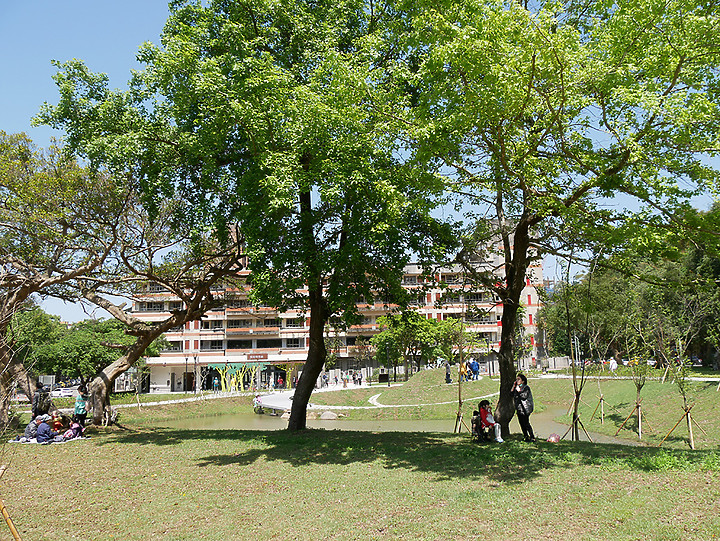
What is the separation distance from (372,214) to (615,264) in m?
5.62

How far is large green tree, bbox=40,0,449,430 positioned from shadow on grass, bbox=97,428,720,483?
113 inches

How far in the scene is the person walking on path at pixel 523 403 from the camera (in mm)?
11797

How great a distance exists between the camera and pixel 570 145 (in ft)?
33.3

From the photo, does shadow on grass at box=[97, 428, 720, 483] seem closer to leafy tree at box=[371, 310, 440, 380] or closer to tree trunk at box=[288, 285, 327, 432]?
tree trunk at box=[288, 285, 327, 432]

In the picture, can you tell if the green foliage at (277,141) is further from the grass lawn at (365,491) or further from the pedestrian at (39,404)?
the pedestrian at (39,404)

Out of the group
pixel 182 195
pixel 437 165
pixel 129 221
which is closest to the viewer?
pixel 437 165

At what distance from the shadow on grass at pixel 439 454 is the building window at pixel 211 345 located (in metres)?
48.0

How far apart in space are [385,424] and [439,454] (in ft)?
48.8

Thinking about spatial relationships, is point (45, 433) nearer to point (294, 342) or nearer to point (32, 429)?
point (32, 429)

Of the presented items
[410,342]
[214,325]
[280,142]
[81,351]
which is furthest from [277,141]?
[214,325]

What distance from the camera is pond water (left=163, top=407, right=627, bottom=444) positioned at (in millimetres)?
19875

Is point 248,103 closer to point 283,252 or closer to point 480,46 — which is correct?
point 283,252

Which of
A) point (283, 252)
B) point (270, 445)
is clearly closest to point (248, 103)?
point (283, 252)

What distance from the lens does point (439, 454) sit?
10.3 meters
